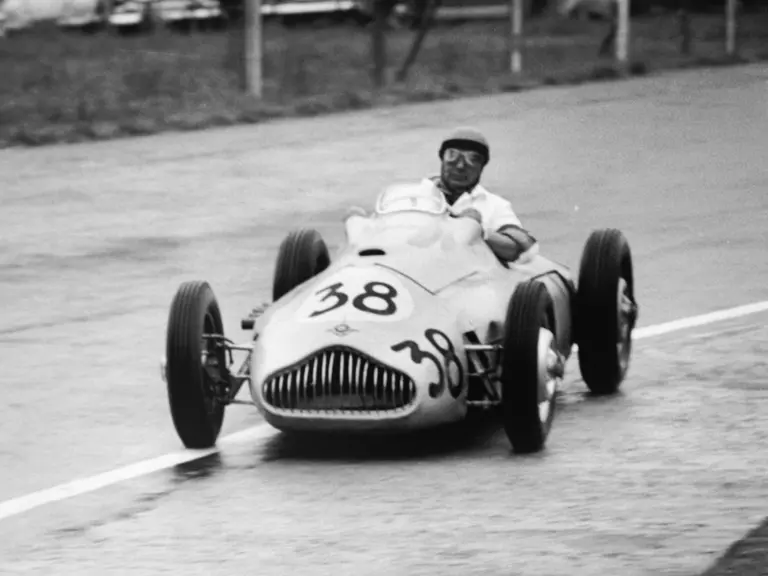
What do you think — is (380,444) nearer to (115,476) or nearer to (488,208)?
(115,476)

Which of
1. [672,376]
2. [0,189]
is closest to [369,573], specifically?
[672,376]

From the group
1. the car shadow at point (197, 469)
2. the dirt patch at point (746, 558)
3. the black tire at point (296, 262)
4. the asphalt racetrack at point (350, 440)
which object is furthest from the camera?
the black tire at point (296, 262)

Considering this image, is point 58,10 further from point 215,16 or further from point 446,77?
point 446,77

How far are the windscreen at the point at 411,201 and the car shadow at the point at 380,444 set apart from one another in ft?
3.32

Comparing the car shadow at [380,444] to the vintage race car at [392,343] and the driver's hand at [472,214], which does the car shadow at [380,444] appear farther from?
the driver's hand at [472,214]

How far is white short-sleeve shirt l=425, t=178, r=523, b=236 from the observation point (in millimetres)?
10484

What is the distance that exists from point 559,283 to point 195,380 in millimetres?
2105

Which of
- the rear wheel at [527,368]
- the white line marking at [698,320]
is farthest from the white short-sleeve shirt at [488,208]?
the white line marking at [698,320]

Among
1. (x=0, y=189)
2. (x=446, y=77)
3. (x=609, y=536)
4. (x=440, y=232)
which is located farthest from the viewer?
(x=446, y=77)

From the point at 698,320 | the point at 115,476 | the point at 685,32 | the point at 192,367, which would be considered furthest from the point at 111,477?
the point at 685,32

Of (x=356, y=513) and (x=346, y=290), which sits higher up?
(x=346, y=290)

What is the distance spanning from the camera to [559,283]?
10.3 meters

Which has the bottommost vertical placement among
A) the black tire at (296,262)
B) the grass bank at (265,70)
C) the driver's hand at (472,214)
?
the grass bank at (265,70)

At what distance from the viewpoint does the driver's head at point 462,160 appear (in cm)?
1054
